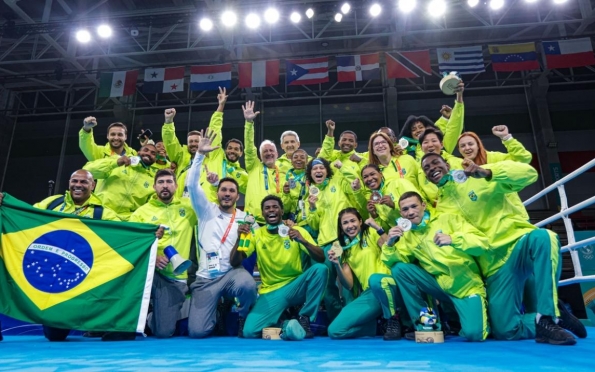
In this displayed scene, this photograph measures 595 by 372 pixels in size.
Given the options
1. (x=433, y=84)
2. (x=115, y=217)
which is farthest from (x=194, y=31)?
(x=115, y=217)

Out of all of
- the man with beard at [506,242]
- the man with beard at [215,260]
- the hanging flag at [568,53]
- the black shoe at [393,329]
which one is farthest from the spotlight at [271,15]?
the black shoe at [393,329]

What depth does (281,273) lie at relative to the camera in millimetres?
4102

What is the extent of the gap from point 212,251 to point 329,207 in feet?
4.70

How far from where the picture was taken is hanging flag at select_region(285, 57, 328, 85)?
12312mm

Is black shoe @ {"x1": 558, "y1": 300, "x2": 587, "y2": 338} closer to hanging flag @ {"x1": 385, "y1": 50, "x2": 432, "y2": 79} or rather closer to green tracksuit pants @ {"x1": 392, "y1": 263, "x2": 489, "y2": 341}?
green tracksuit pants @ {"x1": 392, "y1": 263, "x2": 489, "y2": 341}

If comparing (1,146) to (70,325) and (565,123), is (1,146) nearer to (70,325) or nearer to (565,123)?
(70,325)

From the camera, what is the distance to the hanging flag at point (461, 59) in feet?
38.5

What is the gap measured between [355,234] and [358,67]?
931cm

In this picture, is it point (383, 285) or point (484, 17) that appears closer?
point (383, 285)

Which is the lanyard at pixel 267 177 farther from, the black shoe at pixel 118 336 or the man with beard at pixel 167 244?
the black shoe at pixel 118 336

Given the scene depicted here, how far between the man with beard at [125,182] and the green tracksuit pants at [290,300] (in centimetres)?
238

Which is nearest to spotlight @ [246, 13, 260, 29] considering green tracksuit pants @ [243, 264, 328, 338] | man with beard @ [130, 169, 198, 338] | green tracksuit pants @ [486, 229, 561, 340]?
man with beard @ [130, 169, 198, 338]

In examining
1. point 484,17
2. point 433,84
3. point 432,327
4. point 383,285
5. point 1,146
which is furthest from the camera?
point 1,146

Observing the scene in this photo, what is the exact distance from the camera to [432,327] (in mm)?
3201
